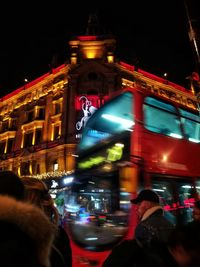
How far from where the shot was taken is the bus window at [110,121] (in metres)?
6.90

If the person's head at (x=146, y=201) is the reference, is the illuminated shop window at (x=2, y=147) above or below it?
above

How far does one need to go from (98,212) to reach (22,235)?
4952mm

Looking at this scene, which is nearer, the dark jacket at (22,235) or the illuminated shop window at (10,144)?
the dark jacket at (22,235)

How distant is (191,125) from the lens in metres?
7.88

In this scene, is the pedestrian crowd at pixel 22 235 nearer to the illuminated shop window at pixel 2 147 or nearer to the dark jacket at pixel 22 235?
the dark jacket at pixel 22 235

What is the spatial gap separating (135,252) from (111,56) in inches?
1208

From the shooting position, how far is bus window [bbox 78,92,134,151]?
690 centimetres

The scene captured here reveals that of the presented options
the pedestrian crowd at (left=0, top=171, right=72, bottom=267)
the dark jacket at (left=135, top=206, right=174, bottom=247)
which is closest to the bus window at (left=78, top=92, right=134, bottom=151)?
the dark jacket at (left=135, top=206, right=174, bottom=247)

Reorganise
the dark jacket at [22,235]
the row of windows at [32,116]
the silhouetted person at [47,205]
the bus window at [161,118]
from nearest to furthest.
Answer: the dark jacket at [22,235] → the silhouetted person at [47,205] → the bus window at [161,118] → the row of windows at [32,116]

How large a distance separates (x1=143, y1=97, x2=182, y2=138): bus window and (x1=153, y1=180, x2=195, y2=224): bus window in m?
1.32

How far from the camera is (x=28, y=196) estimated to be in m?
2.36

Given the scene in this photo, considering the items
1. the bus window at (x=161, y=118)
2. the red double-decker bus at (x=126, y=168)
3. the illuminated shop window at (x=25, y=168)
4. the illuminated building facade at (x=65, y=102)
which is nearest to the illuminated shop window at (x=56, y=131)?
the illuminated building facade at (x=65, y=102)

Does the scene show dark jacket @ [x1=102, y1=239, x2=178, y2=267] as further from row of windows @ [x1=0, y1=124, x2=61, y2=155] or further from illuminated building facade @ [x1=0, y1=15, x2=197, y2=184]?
Result: row of windows @ [x1=0, y1=124, x2=61, y2=155]

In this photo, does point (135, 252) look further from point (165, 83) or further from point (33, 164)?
point (165, 83)
